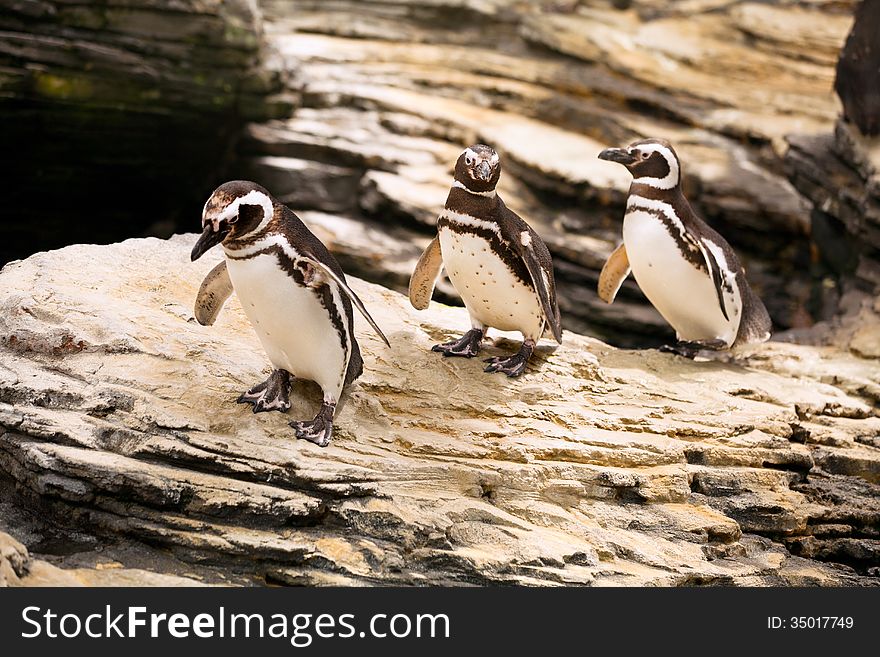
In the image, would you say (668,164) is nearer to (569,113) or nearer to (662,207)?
(662,207)

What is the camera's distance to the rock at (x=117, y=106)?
253 inches

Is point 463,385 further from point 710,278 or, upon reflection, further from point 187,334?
point 710,278

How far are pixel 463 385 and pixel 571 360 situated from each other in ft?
1.95

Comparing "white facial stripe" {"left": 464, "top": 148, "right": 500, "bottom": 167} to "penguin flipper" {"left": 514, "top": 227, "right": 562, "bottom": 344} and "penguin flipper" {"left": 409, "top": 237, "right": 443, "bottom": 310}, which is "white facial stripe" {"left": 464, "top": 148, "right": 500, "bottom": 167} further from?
"penguin flipper" {"left": 409, "top": 237, "right": 443, "bottom": 310}

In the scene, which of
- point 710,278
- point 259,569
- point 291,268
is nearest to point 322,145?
point 710,278

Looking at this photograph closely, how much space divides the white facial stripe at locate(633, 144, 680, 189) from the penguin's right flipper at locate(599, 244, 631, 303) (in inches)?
18.1

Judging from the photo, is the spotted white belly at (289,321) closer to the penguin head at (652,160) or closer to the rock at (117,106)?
the penguin head at (652,160)

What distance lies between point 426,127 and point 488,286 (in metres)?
4.52

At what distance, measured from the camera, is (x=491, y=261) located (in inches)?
160

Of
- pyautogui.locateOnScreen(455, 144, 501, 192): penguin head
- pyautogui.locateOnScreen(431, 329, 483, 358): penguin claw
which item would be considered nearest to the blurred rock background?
pyautogui.locateOnScreen(431, 329, 483, 358): penguin claw

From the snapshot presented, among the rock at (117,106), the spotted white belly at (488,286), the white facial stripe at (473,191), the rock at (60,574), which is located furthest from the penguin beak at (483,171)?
the rock at (117,106)

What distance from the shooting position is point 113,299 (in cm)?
390

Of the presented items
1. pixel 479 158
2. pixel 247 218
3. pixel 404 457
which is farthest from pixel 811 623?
pixel 247 218

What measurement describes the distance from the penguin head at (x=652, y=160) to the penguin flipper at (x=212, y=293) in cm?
195
